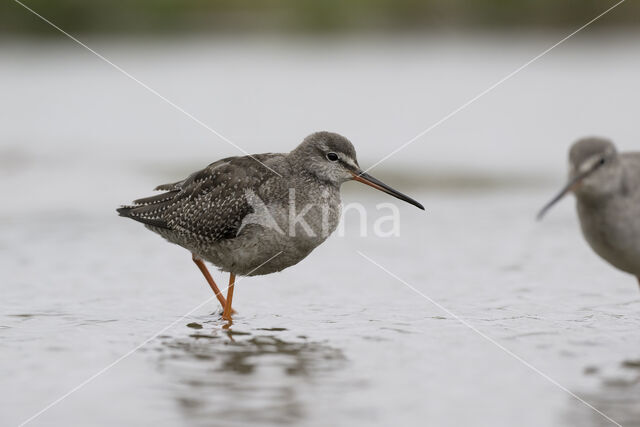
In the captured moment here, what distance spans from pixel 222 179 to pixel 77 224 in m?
4.63

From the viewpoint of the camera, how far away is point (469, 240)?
1170 centimetres

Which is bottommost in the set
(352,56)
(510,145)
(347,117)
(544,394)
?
(544,394)

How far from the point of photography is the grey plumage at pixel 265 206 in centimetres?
823

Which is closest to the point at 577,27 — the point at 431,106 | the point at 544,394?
the point at 431,106

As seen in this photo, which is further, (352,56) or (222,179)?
(352,56)

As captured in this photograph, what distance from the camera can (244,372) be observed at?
262 inches

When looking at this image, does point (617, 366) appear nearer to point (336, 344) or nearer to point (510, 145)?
point (336, 344)

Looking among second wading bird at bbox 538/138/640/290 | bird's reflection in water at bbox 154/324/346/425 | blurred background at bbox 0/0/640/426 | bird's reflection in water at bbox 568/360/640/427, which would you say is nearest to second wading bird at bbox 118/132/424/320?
blurred background at bbox 0/0/640/426

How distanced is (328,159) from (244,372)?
8.70 ft

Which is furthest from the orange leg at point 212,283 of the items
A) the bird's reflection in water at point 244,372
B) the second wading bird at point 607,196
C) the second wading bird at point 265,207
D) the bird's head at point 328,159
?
the second wading bird at point 607,196

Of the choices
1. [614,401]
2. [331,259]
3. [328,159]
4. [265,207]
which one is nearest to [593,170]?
[614,401]

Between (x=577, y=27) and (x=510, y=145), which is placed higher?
(x=577, y=27)

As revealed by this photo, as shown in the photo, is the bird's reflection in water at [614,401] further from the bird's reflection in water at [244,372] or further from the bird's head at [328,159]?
the bird's head at [328,159]

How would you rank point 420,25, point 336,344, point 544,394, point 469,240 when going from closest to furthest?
point 544,394, point 336,344, point 469,240, point 420,25
